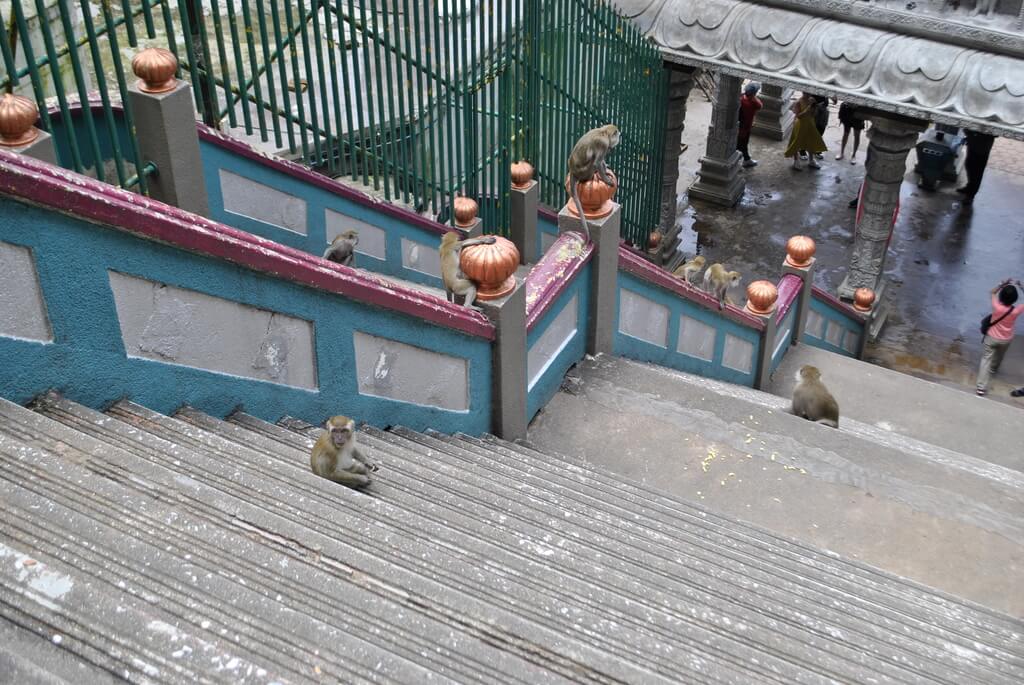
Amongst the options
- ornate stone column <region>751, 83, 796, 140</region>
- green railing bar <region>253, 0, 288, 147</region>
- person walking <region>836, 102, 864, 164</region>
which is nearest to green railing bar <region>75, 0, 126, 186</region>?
green railing bar <region>253, 0, 288, 147</region>

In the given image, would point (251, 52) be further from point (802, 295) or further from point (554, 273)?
point (802, 295)

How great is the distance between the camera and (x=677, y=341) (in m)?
7.67

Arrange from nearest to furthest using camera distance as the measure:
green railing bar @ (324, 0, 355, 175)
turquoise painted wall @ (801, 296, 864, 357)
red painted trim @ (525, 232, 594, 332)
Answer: red painted trim @ (525, 232, 594, 332)
green railing bar @ (324, 0, 355, 175)
turquoise painted wall @ (801, 296, 864, 357)

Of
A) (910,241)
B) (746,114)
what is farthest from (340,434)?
(746,114)

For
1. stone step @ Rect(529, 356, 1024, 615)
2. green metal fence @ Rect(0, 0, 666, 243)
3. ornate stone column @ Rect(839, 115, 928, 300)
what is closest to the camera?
stone step @ Rect(529, 356, 1024, 615)

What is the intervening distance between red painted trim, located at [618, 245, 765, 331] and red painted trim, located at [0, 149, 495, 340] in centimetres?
219

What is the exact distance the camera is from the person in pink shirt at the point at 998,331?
9891 mm

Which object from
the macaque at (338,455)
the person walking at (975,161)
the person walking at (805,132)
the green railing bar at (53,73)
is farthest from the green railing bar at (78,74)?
the person walking at (975,161)

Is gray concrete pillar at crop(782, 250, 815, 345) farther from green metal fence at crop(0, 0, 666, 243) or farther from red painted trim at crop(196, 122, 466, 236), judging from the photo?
red painted trim at crop(196, 122, 466, 236)

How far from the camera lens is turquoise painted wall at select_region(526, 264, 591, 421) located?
5953 millimetres

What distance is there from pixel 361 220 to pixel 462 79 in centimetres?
139

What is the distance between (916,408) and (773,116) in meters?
8.24

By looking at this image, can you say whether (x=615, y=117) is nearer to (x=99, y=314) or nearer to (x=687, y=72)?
(x=687, y=72)

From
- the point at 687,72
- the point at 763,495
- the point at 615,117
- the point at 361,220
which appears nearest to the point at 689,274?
the point at 615,117
